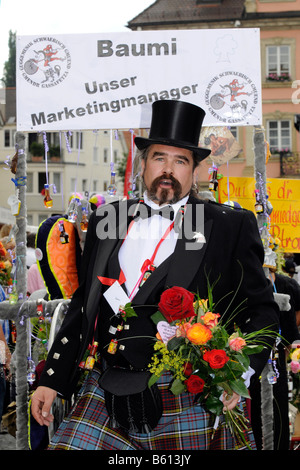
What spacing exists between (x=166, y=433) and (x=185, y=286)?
2.09 feet

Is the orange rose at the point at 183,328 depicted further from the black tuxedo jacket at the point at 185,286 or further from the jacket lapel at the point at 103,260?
the jacket lapel at the point at 103,260

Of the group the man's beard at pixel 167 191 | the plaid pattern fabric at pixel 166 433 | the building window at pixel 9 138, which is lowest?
the plaid pattern fabric at pixel 166 433

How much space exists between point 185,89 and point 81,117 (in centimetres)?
71

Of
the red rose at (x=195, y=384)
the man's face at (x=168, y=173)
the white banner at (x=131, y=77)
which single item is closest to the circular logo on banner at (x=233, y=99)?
the white banner at (x=131, y=77)

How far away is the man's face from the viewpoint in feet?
12.3

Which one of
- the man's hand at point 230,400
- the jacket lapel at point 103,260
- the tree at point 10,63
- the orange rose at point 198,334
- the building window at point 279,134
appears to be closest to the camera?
the orange rose at point 198,334

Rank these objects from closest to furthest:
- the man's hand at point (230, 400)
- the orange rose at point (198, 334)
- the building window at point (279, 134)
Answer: the orange rose at point (198, 334), the man's hand at point (230, 400), the building window at point (279, 134)

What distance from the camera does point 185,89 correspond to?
4992mm

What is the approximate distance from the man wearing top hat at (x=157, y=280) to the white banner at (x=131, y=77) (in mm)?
1085

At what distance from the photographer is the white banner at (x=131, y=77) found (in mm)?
4980

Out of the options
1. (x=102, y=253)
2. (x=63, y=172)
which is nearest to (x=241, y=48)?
(x=102, y=253)

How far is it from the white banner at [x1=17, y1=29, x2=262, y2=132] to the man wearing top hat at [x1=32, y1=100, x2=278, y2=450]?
1085mm

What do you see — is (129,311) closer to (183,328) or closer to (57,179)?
(183,328)

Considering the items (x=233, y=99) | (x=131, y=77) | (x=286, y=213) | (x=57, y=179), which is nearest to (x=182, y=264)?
(x=233, y=99)
